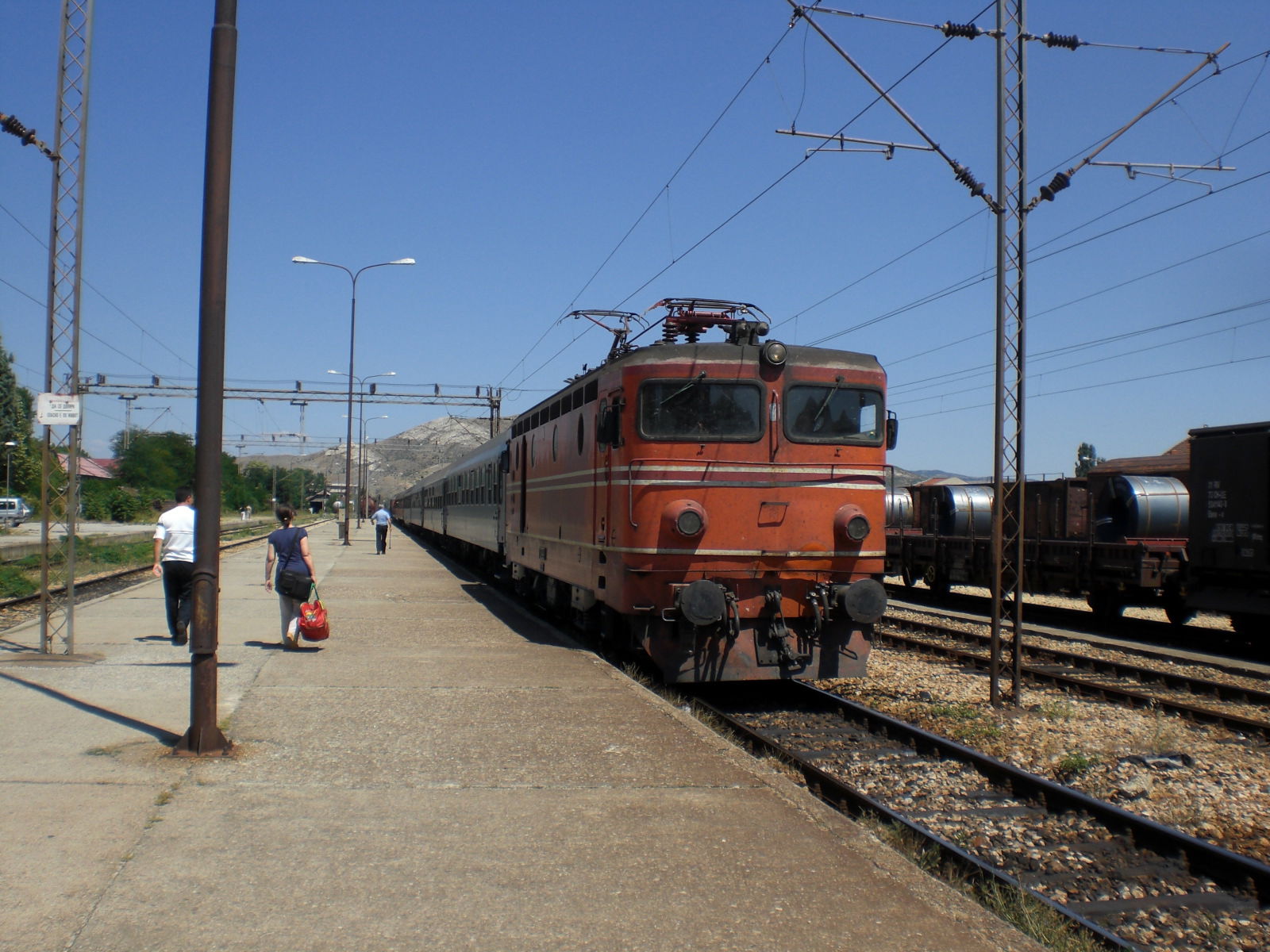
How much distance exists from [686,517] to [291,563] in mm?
4380

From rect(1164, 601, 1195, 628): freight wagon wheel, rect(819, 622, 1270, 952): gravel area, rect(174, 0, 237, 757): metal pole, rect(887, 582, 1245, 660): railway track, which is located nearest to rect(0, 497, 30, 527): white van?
rect(887, 582, 1245, 660): railway track

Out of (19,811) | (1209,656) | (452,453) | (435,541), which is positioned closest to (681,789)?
(19,811)

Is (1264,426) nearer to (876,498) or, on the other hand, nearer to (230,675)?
(876,498)

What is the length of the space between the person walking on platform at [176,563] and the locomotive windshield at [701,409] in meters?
4.86

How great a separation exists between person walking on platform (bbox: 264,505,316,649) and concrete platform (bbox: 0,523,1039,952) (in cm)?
171

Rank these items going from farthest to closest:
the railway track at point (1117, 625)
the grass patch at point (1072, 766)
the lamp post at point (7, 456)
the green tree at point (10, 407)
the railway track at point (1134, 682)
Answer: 1. the green tree at point (10, 407)
2. the lamp post at point (7, 456)
3. the railway track at point (1117, 625)
4. the railway track at point (1134, 682)
5. the grass patch at point (1072, 766)

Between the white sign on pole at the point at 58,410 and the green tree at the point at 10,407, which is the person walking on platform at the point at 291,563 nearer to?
the white sign on pole at the point at 58,410

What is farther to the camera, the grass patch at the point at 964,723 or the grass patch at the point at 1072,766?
the grass patch at the point at 964,723

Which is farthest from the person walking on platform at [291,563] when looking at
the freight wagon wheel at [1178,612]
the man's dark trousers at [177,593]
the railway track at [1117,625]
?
the freight wagon wheel at [1178,612]

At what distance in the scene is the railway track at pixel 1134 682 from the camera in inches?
388

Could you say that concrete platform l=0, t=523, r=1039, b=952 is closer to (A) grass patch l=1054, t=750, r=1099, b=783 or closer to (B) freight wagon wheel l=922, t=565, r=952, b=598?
(A) grass patch l=1054, t=750, r=1099, b=783

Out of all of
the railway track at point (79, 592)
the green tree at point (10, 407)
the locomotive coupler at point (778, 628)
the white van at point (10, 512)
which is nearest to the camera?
the locomotive coupler at point (778, 628)

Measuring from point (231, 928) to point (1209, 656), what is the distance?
1391 cm

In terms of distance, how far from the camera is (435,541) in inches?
1715
